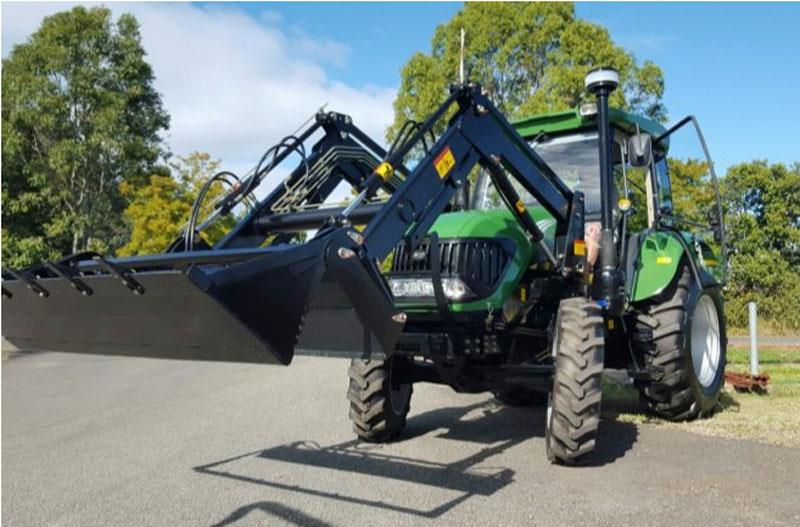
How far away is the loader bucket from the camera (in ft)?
11.7

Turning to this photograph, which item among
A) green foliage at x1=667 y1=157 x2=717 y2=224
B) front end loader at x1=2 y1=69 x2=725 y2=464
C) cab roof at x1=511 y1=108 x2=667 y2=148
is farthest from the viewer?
green foliage at x1=667 y1=157 x2=717 y2=224

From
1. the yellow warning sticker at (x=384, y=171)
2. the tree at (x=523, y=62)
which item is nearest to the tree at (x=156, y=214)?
the tree at (x=523, y=62)

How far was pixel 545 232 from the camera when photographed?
6.09 metres

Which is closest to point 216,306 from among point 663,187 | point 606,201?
point 606,201

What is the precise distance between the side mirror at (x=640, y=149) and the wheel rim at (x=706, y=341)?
2.11 m

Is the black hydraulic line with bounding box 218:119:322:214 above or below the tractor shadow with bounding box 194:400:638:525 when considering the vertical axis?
above

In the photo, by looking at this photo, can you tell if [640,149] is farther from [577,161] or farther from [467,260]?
[467,260]

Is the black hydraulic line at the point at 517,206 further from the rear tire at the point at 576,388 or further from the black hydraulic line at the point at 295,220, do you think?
the black hydraulic line at the point at 295,220

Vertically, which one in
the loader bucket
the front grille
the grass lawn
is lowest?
the grass lawn

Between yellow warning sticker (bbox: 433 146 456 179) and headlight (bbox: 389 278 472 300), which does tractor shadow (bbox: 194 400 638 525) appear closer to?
headlight (bbox: 389 278 472 300)

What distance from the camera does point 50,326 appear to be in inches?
171

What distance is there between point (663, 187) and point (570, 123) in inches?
54.0

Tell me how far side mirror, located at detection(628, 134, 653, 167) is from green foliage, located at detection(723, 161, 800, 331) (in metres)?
17.4

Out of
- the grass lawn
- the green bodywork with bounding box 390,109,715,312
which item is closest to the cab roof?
the green bodywork with bounding box 390,109,715,312
